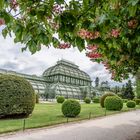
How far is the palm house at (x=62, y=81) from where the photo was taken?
82.3 meters

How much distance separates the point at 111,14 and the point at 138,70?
7.73 m

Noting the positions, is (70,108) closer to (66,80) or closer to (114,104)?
(114,104)

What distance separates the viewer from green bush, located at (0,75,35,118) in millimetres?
17719

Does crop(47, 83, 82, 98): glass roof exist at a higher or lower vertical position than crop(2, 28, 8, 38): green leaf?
higher

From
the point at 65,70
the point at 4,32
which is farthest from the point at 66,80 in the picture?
the point at 4,32

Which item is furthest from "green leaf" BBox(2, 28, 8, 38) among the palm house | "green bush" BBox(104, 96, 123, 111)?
the palm house

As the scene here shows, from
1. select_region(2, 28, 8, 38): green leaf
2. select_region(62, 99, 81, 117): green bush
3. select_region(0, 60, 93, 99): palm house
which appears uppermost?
select_region(0, 60, 93, 99): palm house

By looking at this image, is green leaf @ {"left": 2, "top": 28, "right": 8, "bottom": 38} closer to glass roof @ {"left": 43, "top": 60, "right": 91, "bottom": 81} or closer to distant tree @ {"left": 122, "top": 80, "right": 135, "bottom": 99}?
distant tree @ {"left": 122, "top": 80, "right": 135, "bottom": 99}

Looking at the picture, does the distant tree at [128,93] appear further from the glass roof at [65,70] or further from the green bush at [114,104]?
the green bush at [114,104]

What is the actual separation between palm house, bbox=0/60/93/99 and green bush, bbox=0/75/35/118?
198ft

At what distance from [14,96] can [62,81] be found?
82.4 meters

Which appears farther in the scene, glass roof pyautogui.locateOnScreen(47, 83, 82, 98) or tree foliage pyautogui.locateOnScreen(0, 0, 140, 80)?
glass roof pyautogui.locateOnScreen(47, 83, 82, 98)

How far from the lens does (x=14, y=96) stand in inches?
711

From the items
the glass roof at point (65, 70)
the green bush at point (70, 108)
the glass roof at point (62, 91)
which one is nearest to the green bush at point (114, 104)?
the green bush at point (70, 108)
